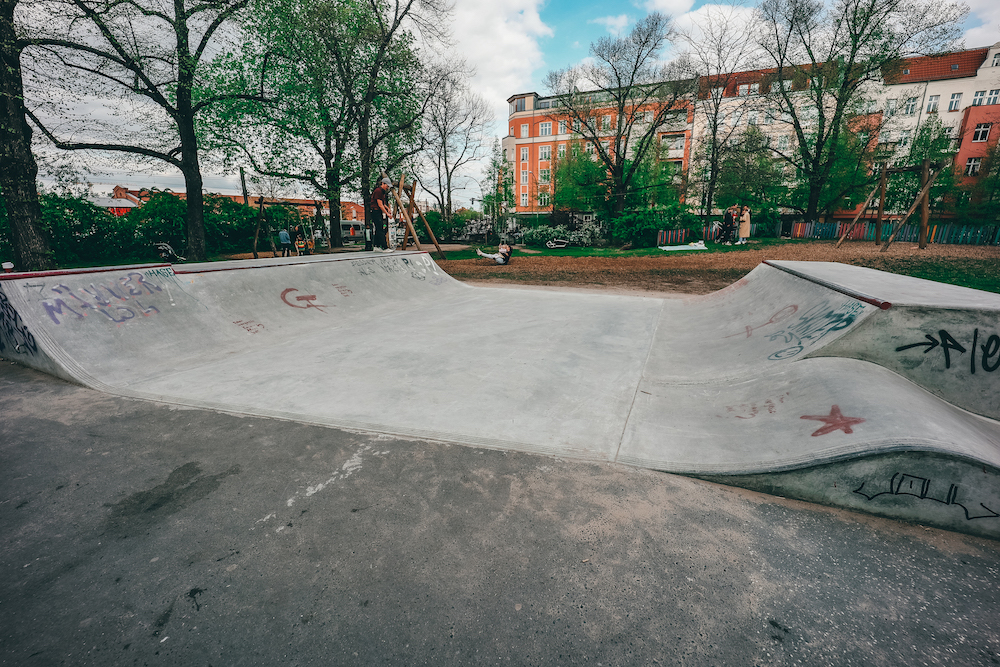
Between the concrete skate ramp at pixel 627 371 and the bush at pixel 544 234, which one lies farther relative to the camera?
the bush at pixel 544 234

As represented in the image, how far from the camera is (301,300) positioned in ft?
21.9

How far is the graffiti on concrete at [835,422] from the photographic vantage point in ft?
7.91

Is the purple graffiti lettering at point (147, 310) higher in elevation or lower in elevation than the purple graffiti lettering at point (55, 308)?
lower

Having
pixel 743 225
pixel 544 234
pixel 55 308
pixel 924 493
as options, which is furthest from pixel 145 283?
pixel 544 234

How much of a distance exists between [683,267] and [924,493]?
11812 mm

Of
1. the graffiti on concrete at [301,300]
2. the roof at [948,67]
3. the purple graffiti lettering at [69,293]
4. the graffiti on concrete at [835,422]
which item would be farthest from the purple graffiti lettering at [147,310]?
the roof at [948,67]

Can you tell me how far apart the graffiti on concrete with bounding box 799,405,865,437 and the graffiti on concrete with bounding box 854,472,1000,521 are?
0.32 metres

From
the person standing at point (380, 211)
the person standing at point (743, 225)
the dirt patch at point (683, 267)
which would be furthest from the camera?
the person standing at point (743, 225)

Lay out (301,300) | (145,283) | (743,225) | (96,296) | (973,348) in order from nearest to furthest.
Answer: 1. (973,348)
2. (96,296)
3. (145,283)
4. (301,300)
5. (743,225)

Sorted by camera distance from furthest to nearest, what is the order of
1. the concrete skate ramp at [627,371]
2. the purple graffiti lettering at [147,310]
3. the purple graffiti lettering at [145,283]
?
the purple graffiti lettering at [145,283] < the purple graffiti lettering at [147,310] < the concrete skate ramp at [627,371]

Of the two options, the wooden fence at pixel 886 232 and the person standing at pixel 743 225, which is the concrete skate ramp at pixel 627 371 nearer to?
the person standing at pixel 743 225

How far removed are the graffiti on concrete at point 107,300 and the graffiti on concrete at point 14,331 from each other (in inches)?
9.8

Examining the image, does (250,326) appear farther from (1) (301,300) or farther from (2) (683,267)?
(2) (683,267)

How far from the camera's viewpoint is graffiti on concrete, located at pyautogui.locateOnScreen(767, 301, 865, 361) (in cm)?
351
